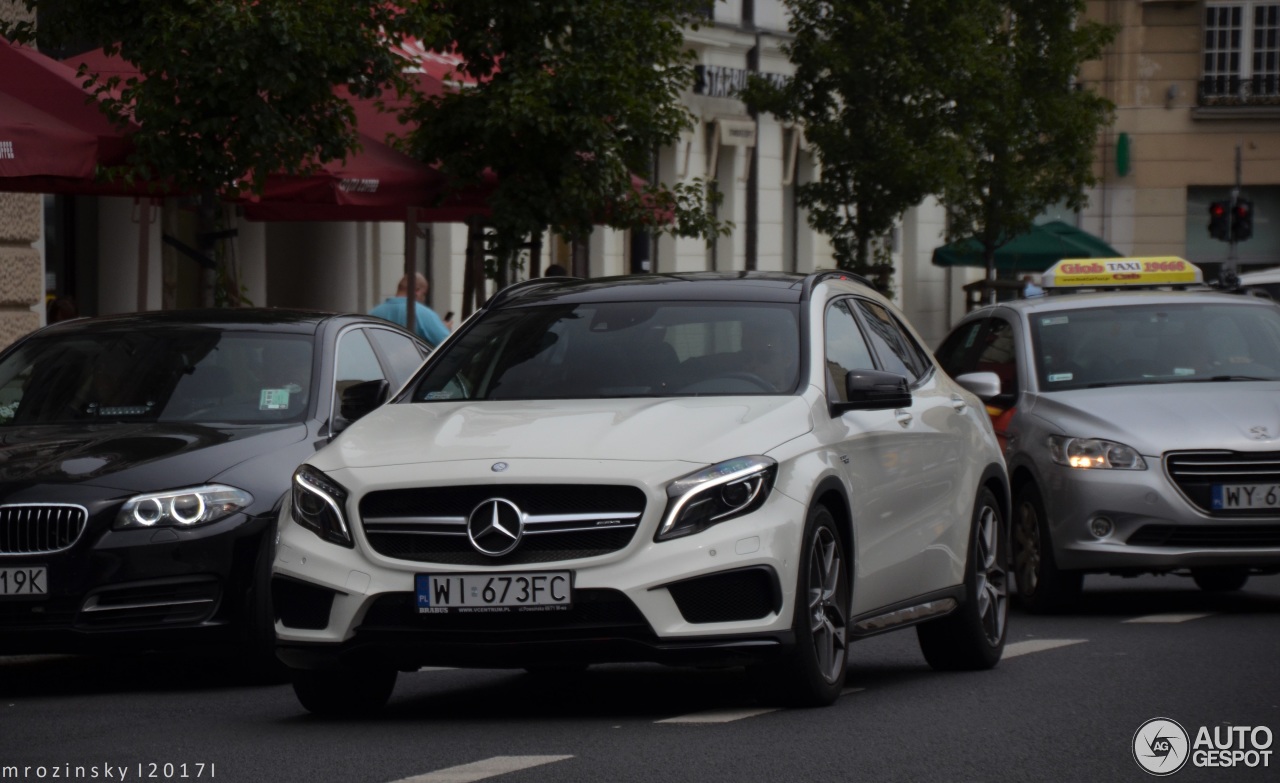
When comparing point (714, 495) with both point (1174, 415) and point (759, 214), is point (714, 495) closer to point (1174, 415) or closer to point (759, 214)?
point (1174, 415)

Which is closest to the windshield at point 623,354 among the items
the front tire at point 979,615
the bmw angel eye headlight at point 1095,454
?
the front tire at point 979,615

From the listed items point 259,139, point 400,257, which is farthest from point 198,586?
point 400,257

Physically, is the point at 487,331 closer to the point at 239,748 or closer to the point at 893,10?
the point at 239,748

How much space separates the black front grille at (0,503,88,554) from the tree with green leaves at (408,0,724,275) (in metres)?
8.91

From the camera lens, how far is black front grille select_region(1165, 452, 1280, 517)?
1198 cm

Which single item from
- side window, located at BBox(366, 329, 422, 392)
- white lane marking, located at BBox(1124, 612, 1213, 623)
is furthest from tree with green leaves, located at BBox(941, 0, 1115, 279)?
side window, located at BBox(366, 329, 422, 392)

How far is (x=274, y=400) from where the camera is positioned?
34.0 ft

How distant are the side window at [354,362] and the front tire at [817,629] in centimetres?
299

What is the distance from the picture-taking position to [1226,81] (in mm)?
50906

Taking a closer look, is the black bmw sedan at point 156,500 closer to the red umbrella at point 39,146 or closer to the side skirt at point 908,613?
the side skirt at point 908,613

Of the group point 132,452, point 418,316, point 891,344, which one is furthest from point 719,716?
point 418,316

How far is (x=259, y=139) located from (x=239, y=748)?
815cm

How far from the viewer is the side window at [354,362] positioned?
35.0 ft

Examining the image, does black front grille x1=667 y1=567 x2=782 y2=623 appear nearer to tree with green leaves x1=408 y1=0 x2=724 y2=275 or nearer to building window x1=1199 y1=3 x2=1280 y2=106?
tree with green leaves x1=408 y1=0 x2=724 y2=275
